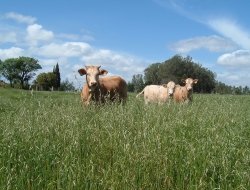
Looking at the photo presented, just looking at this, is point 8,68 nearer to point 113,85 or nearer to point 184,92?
point 184,92

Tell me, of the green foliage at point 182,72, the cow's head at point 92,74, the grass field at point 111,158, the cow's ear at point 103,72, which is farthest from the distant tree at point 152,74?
the grass field at point 111,158

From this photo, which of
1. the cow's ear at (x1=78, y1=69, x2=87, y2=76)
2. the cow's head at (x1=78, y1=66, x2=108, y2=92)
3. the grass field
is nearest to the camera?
the grass field

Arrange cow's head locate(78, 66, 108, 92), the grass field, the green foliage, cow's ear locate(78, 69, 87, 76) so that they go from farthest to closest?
the green foliage < cow's ear locate(78, 69, 87, 76) < cow's head locate(78, 66, 108, 92) < the grass field

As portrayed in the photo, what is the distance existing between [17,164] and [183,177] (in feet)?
6.52

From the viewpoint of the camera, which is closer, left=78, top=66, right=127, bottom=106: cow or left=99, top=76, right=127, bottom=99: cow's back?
left=78, top=66, right=127, bottom=106: cow

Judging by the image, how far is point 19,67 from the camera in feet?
470

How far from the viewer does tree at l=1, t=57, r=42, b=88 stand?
5487 inches

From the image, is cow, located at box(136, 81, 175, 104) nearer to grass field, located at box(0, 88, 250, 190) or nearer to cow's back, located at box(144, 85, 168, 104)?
cow's back, located at box(144, 85, 168, 104)

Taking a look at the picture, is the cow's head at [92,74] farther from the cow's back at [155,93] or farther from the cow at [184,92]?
the cow's back at [155,93]

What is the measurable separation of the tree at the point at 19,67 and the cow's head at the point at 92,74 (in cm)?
12598

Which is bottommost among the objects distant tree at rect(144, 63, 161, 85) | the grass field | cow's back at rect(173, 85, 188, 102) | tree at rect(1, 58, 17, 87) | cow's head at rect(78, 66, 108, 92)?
the grass field

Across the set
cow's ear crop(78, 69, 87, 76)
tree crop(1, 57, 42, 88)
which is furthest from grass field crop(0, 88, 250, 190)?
tree crop(1, 57, 42, 88)

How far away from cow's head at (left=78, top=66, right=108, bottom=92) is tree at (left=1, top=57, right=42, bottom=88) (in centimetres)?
12598

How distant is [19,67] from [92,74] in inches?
5251
